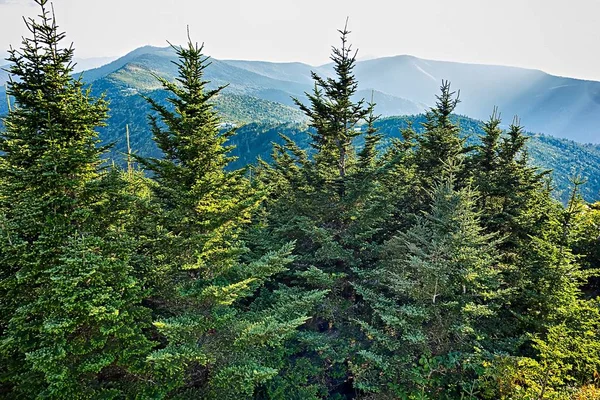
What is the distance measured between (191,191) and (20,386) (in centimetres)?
627

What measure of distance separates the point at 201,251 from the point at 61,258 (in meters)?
Result: 3.48

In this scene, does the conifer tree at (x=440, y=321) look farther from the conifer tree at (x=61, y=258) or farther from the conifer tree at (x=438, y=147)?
the conifer tree at (x=61, y=258)

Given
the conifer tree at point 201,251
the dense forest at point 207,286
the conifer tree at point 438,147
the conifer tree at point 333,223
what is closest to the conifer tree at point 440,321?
the dense forest at point 207,286

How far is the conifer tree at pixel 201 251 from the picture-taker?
9367 millimetres

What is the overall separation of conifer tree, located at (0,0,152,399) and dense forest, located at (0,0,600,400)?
5 cm

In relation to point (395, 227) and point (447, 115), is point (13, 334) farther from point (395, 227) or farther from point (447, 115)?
point (447, 115)

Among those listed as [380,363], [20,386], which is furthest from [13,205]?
[380,363]

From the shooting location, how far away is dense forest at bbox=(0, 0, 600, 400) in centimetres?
811

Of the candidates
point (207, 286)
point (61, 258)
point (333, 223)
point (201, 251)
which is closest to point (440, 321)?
point (333, 223)

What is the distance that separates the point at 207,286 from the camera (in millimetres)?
9883

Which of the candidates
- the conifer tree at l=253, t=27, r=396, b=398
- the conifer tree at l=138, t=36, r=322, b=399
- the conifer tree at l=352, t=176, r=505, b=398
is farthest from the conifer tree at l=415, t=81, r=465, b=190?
the conifer tree at l=138, t=36, r=322, b=399

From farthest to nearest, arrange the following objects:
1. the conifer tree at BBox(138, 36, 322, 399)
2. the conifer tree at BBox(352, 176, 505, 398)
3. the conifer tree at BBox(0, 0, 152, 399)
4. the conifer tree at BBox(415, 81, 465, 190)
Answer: the conifer tree at BBox(415, 81, 465, 190), the conifer tree at BBox(352, 176, 505, 398), the conifer tree at BBox(138, 36, 322, 399), the conifer tree at BBox(0, 0, 152, 399)

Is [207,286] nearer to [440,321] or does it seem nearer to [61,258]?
[61,258]

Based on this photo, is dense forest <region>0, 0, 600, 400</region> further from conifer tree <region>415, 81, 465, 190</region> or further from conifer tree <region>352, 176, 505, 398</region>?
conifer tree <region>415, 81, 465, 190</region>
